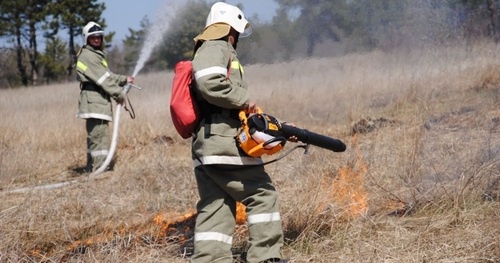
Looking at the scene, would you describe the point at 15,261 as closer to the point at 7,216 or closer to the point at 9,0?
the point at 7,216

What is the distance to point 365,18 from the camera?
579cm

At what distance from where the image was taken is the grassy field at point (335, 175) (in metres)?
3.46

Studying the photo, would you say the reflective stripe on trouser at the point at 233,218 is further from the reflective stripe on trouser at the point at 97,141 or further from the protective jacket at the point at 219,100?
the reflective stripe on trouser at the point at 97,141

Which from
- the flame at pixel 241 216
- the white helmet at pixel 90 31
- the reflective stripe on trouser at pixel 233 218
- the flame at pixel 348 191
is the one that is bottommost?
the flame at pixel 241 216

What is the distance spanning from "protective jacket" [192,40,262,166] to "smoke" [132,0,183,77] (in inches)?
152

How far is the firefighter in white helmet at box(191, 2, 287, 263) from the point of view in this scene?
124 inches

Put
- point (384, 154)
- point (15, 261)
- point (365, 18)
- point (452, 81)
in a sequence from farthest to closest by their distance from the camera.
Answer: point (452, 81) < point (365, 18) < point (384, 154) < point (15, 261)

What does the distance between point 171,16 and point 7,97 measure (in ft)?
22.4

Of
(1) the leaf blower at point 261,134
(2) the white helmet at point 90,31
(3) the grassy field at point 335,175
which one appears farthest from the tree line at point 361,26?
(1) the leaf blower at point 261,134

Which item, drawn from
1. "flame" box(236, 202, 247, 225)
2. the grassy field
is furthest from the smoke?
"flame" box(236, 202, 247, 225)

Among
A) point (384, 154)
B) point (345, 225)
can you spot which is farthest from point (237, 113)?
point (384, 154)

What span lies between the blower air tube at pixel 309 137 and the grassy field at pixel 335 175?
515mm

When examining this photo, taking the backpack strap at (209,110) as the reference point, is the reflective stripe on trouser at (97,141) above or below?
below

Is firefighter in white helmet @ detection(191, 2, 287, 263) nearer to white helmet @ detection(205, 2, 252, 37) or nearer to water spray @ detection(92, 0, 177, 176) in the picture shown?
white helmet @ detection(205, 2, 252, 37)
